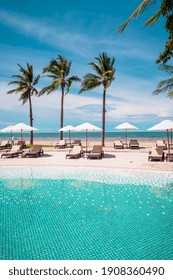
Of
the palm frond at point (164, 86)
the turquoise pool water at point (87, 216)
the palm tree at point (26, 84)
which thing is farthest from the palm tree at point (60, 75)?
the turquoise pool water at point (87, 216)

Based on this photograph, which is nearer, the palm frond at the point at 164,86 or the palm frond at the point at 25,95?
the palm frond at the point at 164,86

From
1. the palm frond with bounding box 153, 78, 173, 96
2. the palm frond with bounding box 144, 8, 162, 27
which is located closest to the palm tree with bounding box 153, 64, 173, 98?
the palm frond with bounding box 153, 78, 173, 96

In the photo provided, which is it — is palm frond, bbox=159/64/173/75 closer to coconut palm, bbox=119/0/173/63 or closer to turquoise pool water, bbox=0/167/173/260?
coconut palm, bbox=119/0/173/63

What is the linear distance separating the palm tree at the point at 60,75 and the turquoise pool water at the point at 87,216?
1637 cm

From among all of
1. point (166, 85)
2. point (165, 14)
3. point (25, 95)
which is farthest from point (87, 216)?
point (25, 95)

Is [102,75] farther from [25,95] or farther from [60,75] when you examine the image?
[25,95]

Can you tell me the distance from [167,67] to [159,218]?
12367mm

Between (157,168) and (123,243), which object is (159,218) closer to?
(123,243)

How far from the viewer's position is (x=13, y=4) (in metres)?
13.4

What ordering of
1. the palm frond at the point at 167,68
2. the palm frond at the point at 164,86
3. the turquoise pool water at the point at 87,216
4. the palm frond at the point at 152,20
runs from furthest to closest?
the palm frond at the point at 164,86
the palm frond at the point at 167,68
the palm frond at the point at 152,20
the turquoise pool water at the point at 87,216

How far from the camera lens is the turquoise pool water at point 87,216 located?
469cm

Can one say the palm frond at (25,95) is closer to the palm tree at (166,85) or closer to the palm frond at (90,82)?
the palm frond at (90,82)

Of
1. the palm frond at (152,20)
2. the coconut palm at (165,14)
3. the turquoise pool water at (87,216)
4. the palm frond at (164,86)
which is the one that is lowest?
the turquoise pool water at (87,216)

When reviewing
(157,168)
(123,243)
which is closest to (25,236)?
(123,243)
